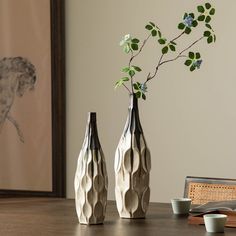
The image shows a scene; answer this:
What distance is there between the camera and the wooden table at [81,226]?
2014 millimetres

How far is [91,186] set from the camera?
7.14 ft

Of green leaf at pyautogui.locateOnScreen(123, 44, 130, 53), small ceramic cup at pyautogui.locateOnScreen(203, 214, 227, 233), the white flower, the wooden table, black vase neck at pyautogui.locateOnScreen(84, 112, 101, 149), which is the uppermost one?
the white flower

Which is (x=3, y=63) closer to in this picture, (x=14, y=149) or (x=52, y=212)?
(x=14, y=149)

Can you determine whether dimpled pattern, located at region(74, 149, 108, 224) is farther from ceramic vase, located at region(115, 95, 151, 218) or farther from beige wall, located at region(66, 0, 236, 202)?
beige wall, located at region(66, 0, 236, 202)

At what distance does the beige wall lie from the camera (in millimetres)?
4082

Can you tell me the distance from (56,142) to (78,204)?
90.3 inches

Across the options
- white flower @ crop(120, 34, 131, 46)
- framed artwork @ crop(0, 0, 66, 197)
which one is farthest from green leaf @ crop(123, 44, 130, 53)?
framed artwork @ crop(0, 0, 66, 197)

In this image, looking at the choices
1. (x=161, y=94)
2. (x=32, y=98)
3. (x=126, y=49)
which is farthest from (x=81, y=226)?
(x=32, y=98)

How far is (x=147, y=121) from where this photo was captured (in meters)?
4.29

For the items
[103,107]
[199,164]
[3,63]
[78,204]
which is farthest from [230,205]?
[3,63]

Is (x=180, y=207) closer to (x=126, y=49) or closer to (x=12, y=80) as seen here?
(x=126, y=49)

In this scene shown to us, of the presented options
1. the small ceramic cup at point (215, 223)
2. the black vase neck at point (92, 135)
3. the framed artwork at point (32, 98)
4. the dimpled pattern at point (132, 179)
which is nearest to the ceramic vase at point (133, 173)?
the dimpled pattern at point (132, 179)

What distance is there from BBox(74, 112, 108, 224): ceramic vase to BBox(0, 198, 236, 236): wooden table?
0.04 meters

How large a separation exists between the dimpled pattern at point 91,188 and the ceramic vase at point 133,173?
100mm
